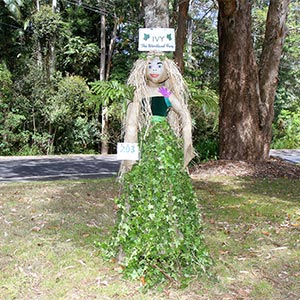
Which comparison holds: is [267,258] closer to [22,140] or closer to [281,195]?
[281,195]

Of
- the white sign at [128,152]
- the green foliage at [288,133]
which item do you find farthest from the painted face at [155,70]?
the green foliage at [288,133]

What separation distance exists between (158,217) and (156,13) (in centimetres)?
257

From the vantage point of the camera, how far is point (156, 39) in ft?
10.9

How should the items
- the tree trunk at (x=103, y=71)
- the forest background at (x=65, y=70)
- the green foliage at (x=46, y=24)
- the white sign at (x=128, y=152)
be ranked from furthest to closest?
the tree trunk at (x=103, y=71) → the green foliage at (x=46, y=24) → the forest background at (x=65, y=70) → the white sign at (x=128, y=152)

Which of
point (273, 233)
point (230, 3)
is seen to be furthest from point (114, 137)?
point (273, 233)

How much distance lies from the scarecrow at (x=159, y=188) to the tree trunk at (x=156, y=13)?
1.41 metres

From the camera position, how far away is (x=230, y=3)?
27.1 ft

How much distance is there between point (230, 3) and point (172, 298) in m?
6.97

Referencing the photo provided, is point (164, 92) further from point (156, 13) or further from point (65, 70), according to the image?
point (65, 70)

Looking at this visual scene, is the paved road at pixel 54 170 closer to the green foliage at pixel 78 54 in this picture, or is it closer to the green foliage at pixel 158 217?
the green foliage at pixel 158 217

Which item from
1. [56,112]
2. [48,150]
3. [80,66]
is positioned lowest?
[48,150]

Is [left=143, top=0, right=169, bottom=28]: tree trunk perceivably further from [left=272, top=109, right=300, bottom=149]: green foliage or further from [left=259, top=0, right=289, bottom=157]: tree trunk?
[left=272, top=109, right=300, bottom=149]: green foliage

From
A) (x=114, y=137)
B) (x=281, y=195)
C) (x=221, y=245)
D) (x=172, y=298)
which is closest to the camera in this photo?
(x=172, y=298)

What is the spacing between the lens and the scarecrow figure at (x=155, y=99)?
3.28 metres
